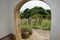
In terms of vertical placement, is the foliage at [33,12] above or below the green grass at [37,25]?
above

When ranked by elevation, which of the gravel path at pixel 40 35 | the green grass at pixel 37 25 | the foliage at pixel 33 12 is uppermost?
the foliage at pixel 33 12

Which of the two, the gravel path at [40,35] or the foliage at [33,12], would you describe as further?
the foliage at [33,12]

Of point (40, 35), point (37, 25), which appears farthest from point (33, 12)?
point (40, 35)

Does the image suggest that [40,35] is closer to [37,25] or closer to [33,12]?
[37,25]

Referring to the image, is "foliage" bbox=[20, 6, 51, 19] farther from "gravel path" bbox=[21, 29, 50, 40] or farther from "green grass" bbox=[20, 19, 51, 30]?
"gravel path" bbox=[21, 29, 50, 40]

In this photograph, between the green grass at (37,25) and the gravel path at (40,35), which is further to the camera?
the green grass at (37,25)

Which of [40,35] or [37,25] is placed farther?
[37,25]

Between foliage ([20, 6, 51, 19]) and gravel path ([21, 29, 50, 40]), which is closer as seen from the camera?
gravel path ([21, 29, 50, 40])

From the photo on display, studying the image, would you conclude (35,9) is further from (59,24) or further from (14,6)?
(59,24)

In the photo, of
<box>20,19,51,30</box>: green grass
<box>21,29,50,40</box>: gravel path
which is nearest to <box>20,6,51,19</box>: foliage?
<box>20,19,51,30</box>: green grass

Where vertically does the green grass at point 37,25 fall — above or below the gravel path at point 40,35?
above

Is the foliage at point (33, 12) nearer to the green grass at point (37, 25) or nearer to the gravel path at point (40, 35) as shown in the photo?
the green grass at point (37, 25)

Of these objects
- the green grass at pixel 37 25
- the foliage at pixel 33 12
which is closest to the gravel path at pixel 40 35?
the green grass at pixel 37 25

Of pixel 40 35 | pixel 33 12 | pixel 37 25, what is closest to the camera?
pixel 40 35
